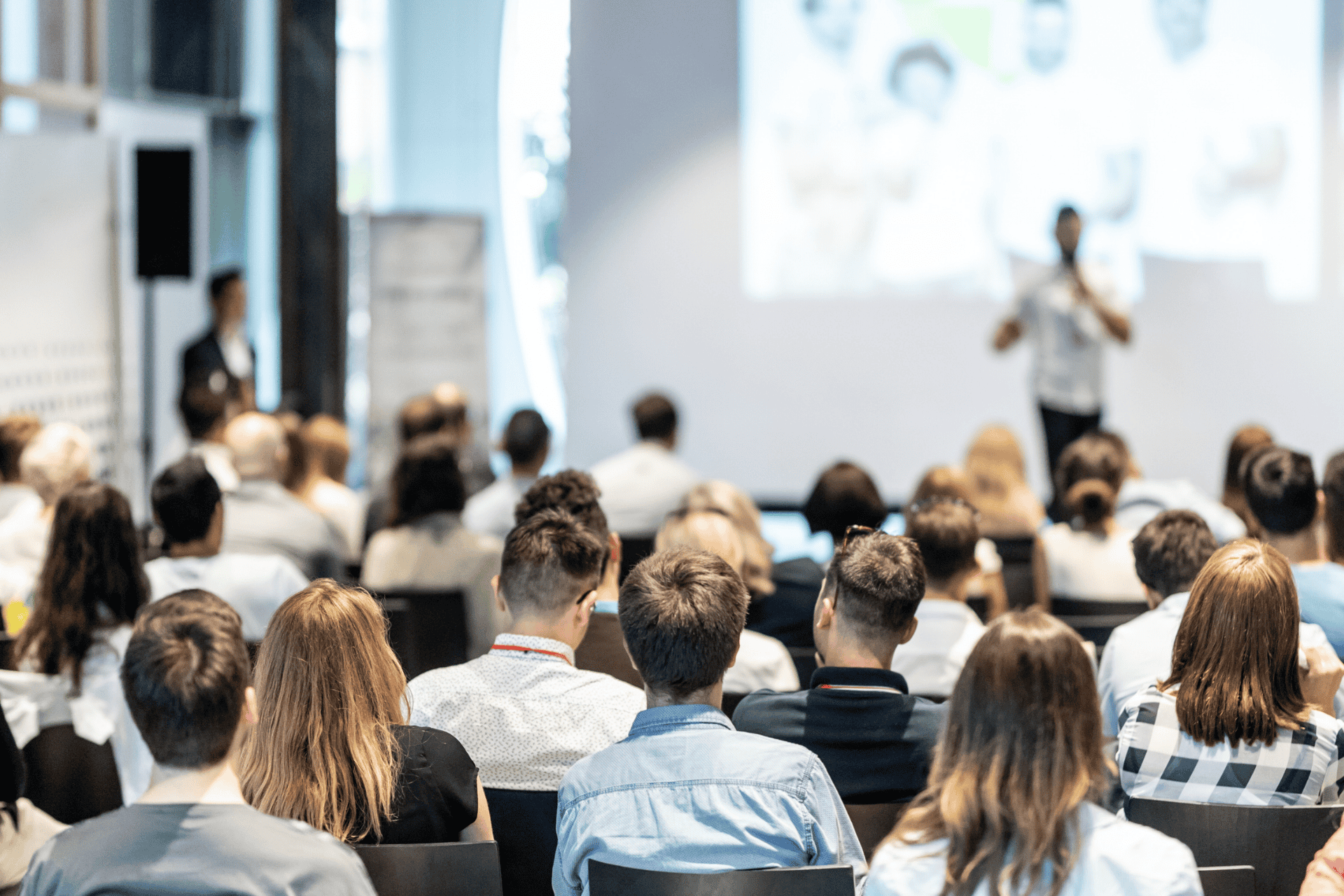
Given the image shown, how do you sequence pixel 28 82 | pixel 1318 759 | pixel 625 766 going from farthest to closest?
pixel 28 82, pixel 1318 759, pixel 625 766

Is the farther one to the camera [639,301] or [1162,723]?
[639,301]

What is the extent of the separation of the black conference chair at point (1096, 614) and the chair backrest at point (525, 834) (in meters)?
1.84

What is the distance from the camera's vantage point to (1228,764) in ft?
6.99

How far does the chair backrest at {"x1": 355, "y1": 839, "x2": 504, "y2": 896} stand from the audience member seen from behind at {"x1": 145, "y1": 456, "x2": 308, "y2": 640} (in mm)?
1658

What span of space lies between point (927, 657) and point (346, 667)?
57.8 inches

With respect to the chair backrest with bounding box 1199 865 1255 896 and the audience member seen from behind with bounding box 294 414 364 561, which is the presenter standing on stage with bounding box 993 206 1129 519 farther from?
the chair backrest with bounding box 1199 865 1255 896

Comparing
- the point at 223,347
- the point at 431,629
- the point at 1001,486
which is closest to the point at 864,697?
the point at 431,629

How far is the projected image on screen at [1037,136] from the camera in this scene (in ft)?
24.0

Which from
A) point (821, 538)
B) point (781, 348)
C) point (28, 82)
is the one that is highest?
point (28, 82)

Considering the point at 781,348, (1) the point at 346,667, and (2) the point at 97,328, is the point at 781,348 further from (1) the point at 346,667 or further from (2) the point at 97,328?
(1) the point at 346,667

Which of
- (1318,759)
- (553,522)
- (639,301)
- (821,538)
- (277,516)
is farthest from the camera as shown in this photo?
(639,301)

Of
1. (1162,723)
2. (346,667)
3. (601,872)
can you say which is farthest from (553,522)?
(1162,723)

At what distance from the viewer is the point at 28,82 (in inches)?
250

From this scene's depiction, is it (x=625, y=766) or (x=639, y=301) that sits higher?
(x=639, y=301)
